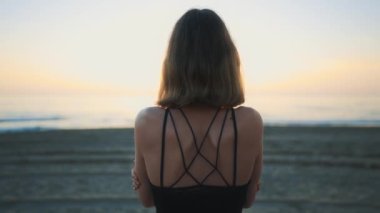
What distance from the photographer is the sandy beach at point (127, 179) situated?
686cm

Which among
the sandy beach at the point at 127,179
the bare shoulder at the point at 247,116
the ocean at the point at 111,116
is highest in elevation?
the bare shoulder at the point at 247,116

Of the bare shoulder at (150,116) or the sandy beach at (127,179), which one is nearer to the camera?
the bare shoulder at (150,116)

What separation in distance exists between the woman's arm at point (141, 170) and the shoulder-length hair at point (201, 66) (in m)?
0.15

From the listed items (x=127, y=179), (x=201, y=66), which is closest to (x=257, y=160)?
(x=201, y=66)

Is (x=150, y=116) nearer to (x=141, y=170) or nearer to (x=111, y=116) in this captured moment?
(x=141, y=170)

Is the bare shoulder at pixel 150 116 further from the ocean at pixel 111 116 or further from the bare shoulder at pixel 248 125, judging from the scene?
the ocean at pixel 111 116

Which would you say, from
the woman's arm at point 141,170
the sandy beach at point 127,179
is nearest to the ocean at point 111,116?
the sandy beach at point 127,179

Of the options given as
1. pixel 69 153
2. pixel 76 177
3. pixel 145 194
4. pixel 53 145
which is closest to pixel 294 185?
pixel 76 177

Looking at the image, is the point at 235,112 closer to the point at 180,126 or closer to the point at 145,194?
the point at 180,126

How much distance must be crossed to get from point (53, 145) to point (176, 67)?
14689 millimetres

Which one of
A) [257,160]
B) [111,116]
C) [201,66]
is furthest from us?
[111,116]

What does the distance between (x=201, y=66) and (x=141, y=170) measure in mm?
567

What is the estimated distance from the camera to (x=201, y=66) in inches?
69.6

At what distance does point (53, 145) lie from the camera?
15547 mm
